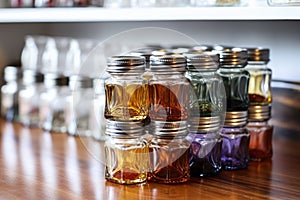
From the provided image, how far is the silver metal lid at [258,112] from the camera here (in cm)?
133

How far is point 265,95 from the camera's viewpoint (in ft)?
4.45

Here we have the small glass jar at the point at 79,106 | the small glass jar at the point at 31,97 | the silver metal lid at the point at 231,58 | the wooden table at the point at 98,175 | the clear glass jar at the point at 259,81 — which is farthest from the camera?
the small glass jar at the point at 31,97

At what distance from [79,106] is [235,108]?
585mm

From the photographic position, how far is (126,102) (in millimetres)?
1160

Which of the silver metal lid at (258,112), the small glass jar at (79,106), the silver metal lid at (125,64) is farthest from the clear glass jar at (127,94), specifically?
the small glass jar at (79,106)

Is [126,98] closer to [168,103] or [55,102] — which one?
[168,103]

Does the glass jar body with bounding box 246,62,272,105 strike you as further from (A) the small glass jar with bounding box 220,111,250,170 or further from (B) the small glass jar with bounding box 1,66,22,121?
(B) the small glass jar with bounding box 1,66,22,121

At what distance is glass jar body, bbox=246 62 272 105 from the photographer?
1354 mm

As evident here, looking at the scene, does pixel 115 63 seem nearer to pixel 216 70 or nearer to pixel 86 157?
A: pixel 216 70

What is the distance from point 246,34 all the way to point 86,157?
0.57m

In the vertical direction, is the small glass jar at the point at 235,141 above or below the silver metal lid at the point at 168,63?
below

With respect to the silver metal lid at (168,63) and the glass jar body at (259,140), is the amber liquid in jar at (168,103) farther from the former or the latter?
the glass jar body at (259,140)

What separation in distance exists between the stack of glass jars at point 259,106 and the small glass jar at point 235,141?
0.23ft

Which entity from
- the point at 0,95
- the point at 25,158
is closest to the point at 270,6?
the point at 25,158
